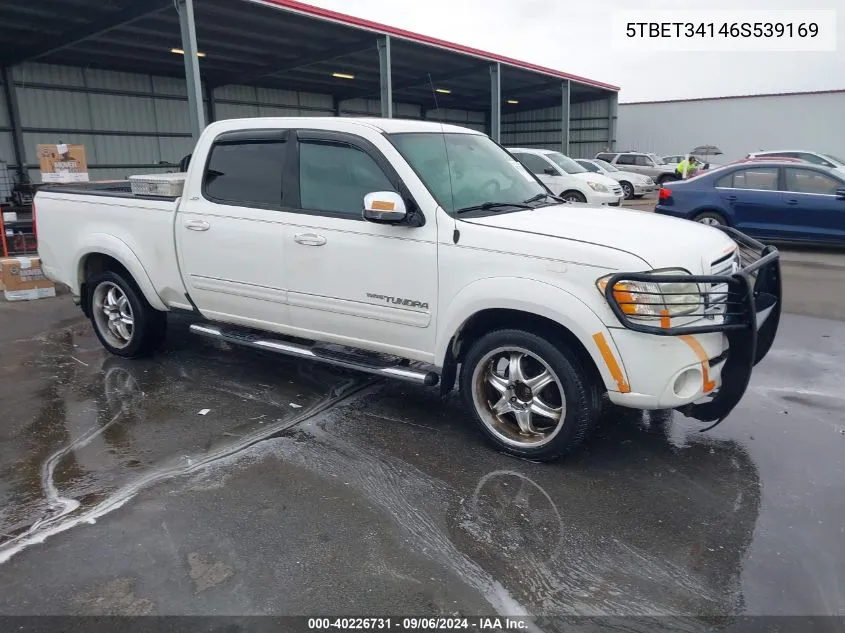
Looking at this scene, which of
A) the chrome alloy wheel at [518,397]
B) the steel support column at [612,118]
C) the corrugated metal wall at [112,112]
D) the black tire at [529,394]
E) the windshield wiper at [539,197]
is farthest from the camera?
the steel support column at [612,118]

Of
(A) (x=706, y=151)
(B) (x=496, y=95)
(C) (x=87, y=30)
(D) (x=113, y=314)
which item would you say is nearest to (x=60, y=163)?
(C) (x=87, y=30)

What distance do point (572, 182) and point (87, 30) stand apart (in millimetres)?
12054

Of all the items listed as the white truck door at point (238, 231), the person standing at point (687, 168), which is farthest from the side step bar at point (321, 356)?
the person standing at point (687, 168)

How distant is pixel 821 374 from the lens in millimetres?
5594

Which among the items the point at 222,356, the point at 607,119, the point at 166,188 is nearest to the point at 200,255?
the point at 166,188

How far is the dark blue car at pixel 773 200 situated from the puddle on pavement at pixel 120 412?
8.75m

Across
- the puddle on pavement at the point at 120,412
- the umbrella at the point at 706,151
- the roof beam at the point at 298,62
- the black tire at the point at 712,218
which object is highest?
the roof beam at the point at 298,62

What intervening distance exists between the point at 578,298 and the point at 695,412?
1.08m

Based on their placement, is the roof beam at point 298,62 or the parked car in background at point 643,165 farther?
the parked car in background at point 643,165

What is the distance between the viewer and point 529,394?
3.99 meters

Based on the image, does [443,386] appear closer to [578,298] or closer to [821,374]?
[578,298]

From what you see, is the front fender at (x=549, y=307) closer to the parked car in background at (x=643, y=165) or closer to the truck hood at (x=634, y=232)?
the truck hood at (x=634, y=232)

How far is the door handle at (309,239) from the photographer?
4516 mm

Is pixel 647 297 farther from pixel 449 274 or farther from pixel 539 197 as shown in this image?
pixel 539 197
